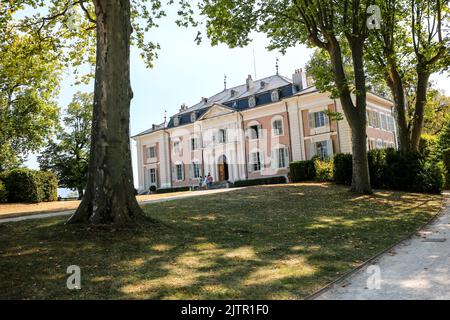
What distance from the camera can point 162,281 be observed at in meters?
4.89

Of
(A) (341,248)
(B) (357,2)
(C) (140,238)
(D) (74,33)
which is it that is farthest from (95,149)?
(B) (357,2)

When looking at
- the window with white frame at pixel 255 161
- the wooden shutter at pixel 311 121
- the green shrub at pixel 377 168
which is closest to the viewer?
the green shrub at pixel 377 168

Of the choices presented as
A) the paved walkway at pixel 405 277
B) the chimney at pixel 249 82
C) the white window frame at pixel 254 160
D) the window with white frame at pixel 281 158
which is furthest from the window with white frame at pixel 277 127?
the paved walkway at pixel 405 277

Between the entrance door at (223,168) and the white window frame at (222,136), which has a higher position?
the white window frame at (222,136)

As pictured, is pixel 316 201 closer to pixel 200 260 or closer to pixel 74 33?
pixel 200 260

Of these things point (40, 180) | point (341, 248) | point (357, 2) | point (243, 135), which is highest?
point (357, 2)

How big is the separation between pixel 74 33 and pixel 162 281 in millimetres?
12697

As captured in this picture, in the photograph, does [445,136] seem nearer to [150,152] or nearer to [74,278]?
[150,152]

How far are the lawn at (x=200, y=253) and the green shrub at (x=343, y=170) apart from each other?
9.60 meters

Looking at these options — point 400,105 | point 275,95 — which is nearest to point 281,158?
point 275,95

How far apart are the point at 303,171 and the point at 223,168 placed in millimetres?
16046

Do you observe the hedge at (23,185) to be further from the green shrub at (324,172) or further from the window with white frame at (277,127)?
the window with white frame at (277,127)

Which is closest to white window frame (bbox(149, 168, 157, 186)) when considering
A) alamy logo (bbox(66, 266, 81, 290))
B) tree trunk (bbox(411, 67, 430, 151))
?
tree trunk (bbox(411, 67, 430, 151))

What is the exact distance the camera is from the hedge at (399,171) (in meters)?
19.9
